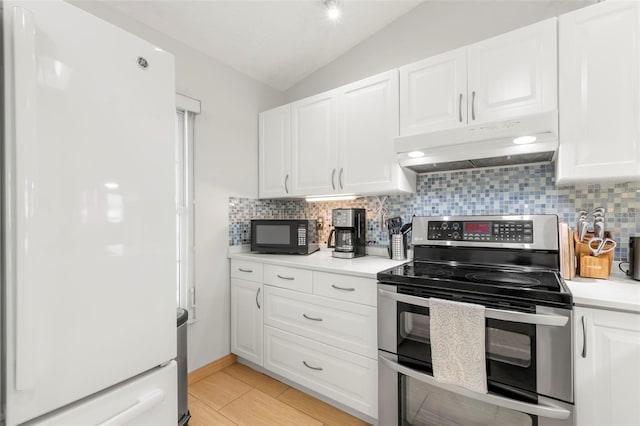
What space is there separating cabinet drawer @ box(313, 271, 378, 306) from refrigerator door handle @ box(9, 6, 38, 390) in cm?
135

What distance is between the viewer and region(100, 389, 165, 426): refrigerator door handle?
3.04ft

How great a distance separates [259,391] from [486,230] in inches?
71.6

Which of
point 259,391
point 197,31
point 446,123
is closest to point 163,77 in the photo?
point 197,31

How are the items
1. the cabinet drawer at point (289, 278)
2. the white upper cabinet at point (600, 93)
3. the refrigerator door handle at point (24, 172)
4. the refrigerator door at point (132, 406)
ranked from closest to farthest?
the refrigerator door handle at point (24, 172) < the refrigerator door at point (132, 406) < the white upper cabinet at point (600, 93) < the cabinet drawer at point (289, 278)

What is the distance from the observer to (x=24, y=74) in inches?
29.5

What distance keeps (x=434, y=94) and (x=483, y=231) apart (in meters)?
0.87

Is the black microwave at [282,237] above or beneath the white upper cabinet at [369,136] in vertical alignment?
beneath

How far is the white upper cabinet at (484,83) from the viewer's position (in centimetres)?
151

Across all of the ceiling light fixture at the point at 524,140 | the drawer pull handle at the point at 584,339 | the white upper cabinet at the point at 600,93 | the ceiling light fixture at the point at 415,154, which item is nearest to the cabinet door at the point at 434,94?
the ceiling light fixture at the point at 415,154

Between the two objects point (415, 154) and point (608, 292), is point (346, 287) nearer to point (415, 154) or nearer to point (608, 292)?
point (415, 154)

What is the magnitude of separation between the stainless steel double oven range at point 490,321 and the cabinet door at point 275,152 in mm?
1226

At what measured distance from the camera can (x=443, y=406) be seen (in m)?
1.46

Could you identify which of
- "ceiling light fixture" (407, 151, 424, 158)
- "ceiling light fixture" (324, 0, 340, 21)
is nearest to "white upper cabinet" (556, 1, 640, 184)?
"ceiling light fixture" (407, 151, 424, 158)

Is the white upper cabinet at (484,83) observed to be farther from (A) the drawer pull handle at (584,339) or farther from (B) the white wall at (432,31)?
(A) the drawer pull handle at (584,339)
